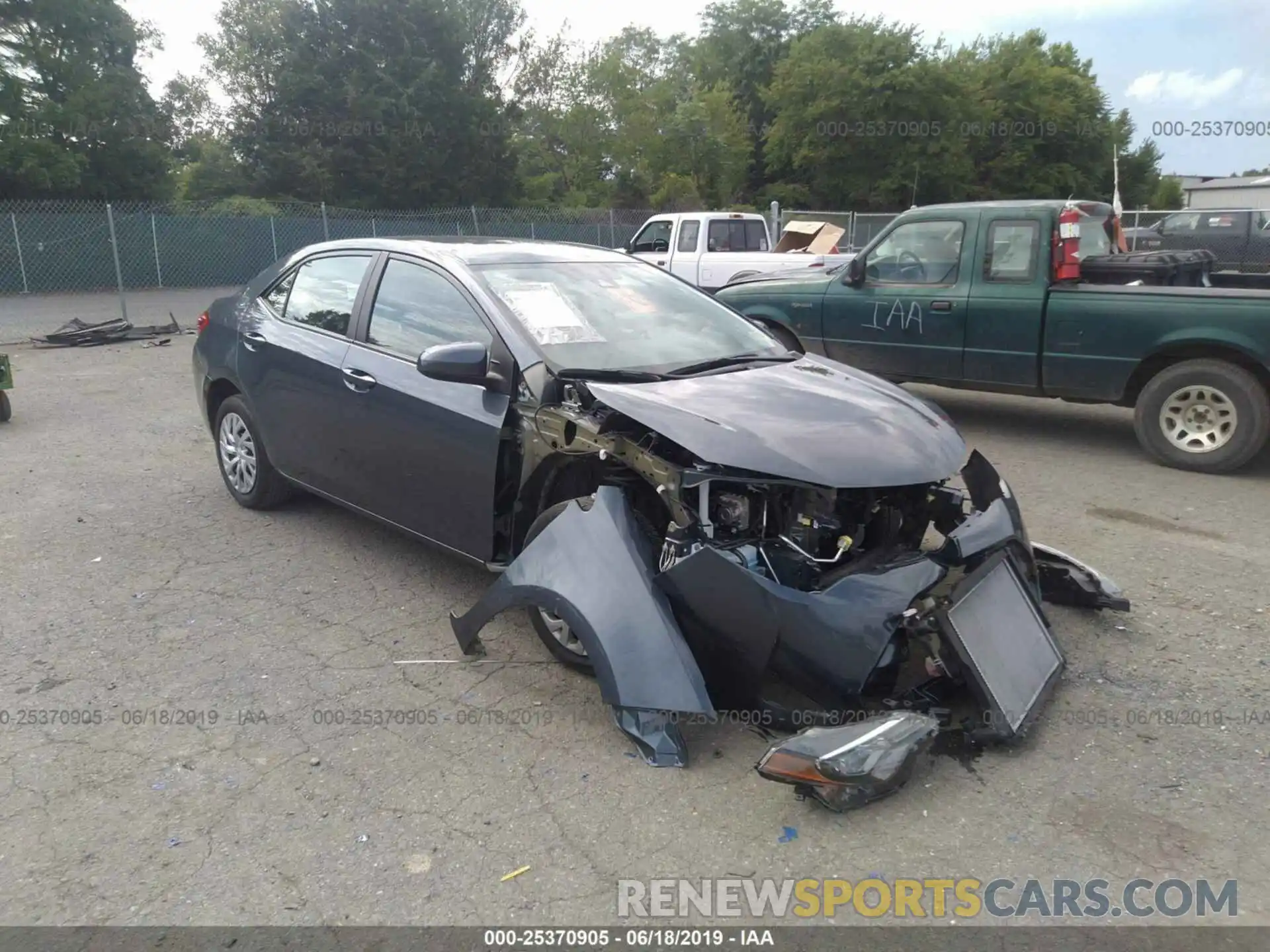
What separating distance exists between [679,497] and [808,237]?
13.6 m

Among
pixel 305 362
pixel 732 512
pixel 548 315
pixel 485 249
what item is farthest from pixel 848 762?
pixel 305 362

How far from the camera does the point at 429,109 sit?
1321 inches

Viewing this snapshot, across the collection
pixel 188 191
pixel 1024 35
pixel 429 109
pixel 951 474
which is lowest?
pixel 951 474

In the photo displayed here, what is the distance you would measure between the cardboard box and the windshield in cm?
1132

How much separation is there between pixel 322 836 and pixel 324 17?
35.6 m

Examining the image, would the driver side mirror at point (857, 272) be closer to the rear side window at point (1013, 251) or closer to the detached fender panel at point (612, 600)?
Result: the rear side window at point (1013, 251)

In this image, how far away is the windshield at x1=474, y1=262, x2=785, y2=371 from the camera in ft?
13.7

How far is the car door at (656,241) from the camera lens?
50.4ft

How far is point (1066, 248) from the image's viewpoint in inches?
287

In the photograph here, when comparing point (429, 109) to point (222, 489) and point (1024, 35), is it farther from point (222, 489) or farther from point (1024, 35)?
point (1024, 35)

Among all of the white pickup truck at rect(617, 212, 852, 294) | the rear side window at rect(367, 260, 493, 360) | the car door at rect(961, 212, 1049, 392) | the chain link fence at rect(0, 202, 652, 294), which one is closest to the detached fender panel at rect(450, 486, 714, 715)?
the rear side window at rect(367, 260, 493, 360)

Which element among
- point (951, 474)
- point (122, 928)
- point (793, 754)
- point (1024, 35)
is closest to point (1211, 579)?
point (951, 474)

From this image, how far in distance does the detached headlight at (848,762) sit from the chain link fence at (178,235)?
17.1 m

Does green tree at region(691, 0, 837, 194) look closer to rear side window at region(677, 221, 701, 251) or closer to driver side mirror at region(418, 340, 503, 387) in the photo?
rear side window at region(677, 221, 701, 251)
